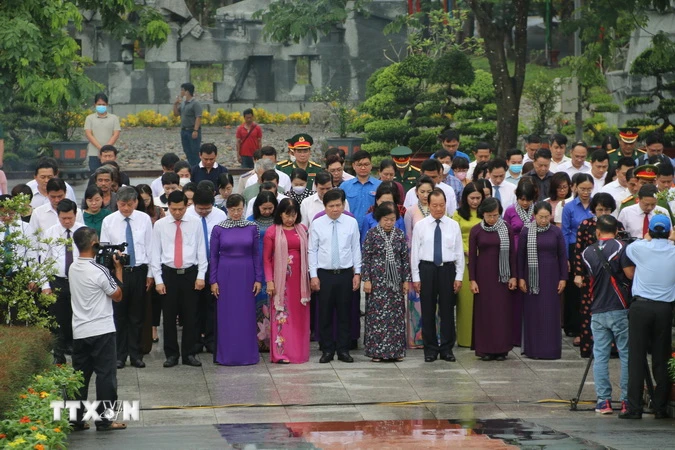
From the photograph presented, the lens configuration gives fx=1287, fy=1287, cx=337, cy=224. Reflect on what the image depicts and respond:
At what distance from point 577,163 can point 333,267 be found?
4410mm

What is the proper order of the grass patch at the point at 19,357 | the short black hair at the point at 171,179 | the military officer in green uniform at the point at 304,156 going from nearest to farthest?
the grass patch at the point at 19,357, the short black hair at the point at 171,179, the military officer in green uniform at the point at 304,156

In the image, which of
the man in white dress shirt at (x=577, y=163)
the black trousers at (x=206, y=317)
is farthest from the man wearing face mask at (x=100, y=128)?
the man in white dress shirt at (x=577, y=163)

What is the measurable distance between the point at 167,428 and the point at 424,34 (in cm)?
2754

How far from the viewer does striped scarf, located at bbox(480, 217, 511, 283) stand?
1397 centimetres

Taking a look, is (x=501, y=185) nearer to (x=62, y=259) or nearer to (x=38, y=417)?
(x=62, y=259)

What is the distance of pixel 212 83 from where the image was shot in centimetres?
4128

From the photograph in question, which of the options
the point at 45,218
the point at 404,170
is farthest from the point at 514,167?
the point at 45,218

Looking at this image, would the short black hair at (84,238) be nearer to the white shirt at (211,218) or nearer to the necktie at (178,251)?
the necktie at (178,251)

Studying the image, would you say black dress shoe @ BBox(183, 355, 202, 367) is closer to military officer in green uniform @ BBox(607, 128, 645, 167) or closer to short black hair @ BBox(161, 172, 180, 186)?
short black hair @ BBox(161, 172, 180, 186)

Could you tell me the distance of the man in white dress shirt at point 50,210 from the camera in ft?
45.7

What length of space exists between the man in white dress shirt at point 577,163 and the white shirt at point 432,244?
10.8ft

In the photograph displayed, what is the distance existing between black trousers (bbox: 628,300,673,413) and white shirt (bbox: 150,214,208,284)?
4632 millimetres

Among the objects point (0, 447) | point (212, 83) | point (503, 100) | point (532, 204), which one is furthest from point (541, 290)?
point (212, 83)

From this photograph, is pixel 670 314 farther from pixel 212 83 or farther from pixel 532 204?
pixel 212 83
